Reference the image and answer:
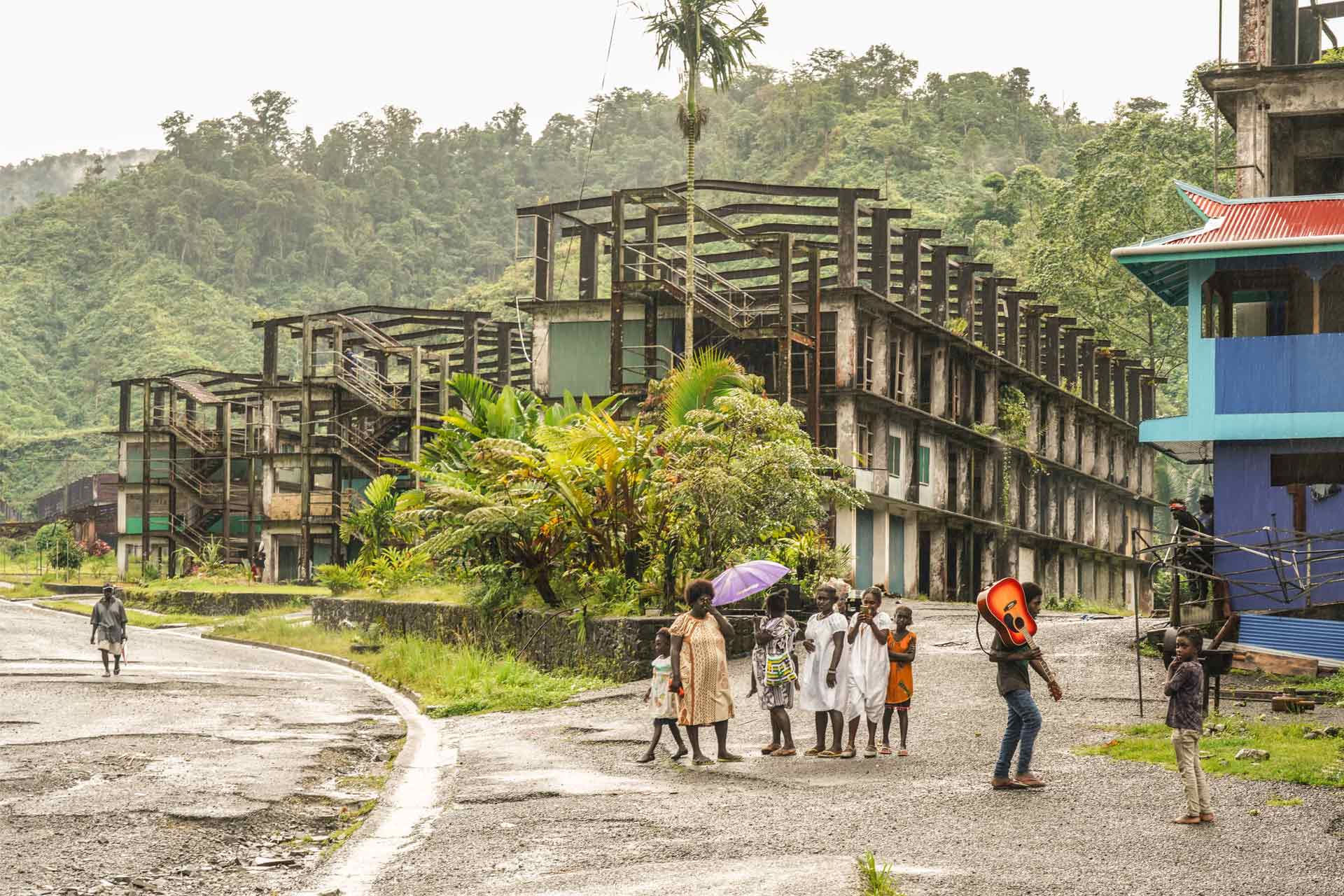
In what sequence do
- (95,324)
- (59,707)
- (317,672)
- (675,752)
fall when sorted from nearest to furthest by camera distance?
(675,752) → (59,707) → (317,672) → (95,324)

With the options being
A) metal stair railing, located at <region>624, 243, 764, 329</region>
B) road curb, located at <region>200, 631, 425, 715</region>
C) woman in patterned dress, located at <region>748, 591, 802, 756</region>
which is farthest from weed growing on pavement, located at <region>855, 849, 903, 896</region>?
metal stair railing, located at <region>624, 243, 764, 329</region>

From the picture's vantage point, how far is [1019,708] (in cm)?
1095

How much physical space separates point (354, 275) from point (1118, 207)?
200 ft

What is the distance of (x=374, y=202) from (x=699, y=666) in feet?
326

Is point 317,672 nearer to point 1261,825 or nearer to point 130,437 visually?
point 1261,825

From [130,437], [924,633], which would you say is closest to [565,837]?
[924,633]

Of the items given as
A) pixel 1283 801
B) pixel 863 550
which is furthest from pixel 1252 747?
pixel 863 550

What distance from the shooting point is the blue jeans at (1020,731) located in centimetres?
1094

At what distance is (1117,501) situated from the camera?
5766 centimetres

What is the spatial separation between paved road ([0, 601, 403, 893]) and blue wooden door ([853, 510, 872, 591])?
635 inches

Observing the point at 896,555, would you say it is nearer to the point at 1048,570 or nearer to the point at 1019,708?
the point at 1048,570

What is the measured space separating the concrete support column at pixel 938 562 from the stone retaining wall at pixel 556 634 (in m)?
17.2

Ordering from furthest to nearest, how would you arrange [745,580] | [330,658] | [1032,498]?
[1032,498] < [330,658] < [745,580]

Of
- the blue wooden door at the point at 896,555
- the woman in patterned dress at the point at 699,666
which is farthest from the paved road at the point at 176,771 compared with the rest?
the blue wooden door at the point at 896,555
